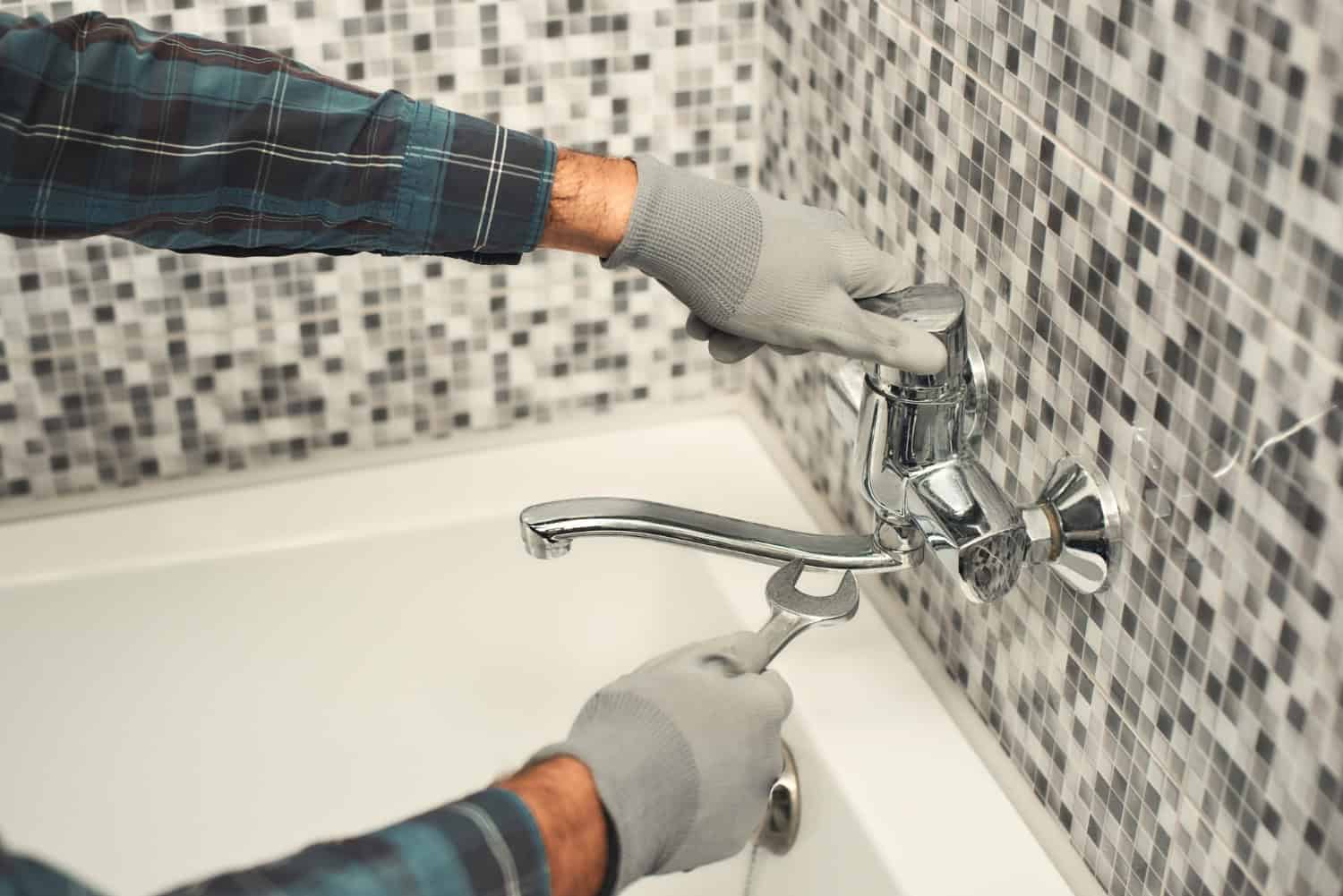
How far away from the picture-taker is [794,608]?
2.55 feet

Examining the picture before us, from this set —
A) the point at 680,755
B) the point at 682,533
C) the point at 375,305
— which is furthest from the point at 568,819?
the point at 375,305

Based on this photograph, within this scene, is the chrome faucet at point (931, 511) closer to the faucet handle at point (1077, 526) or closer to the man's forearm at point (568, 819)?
the faucet handle at point (1077, 526)

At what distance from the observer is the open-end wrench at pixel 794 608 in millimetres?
774

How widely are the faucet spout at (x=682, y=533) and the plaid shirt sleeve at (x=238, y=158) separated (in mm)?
163

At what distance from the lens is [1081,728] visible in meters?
0.78

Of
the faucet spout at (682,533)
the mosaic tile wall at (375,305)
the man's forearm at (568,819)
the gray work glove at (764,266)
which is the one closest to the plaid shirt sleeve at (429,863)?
the man's forearm at (568,819)

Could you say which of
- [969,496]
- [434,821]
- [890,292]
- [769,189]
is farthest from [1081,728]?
[769,189]

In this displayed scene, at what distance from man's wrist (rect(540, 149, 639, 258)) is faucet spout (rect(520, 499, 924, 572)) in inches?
5.6

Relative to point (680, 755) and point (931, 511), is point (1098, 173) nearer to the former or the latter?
point (931, 511)

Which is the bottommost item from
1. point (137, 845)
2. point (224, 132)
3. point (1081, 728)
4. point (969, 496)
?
point (137, 845)

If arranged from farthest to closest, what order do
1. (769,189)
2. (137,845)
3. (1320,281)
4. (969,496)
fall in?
(769,189) → (137,845) → (969,496) → (1320,281)

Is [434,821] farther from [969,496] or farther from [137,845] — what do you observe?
[137,845]

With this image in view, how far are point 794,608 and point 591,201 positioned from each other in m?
0.23

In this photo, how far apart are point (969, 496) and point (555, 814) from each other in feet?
0.88
